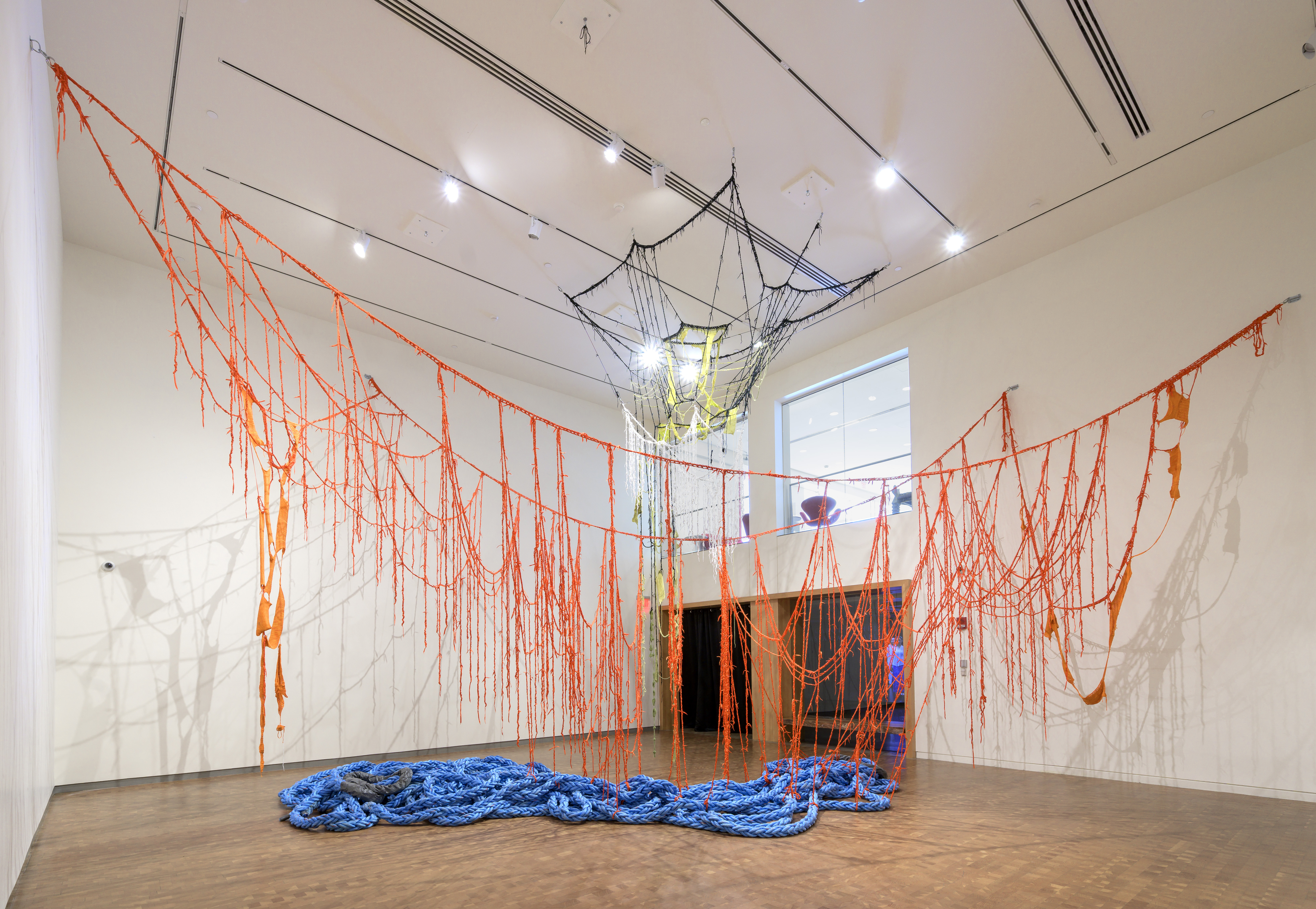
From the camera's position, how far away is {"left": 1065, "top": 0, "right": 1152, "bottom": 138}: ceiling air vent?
3752 mm

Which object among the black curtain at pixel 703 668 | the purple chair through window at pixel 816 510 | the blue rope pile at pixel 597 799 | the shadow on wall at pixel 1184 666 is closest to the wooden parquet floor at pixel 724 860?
the blue rope pile at pixel 597 799

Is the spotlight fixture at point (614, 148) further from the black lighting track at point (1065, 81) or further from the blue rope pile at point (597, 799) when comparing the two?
the blue rope pile at point (597, 799)

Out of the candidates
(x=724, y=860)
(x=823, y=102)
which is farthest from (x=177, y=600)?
(x=823, y=102)

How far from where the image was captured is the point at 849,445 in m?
7.55

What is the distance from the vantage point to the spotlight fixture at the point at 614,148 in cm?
456

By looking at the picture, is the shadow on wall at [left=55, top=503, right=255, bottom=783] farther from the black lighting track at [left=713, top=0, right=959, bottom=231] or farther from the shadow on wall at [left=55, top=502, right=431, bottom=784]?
the black lighting track at [left=713, top=0, right=959, bottom=231]

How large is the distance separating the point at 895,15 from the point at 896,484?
13.4 feet

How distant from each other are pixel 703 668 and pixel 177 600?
5.73m

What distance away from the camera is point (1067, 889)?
2779mm

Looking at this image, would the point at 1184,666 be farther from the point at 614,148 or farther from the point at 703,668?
the point at 703,668

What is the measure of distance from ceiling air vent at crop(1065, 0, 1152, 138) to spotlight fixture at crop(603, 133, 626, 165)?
245cm

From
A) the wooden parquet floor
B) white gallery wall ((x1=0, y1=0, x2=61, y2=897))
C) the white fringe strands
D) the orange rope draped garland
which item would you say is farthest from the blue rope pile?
the white fringe strands

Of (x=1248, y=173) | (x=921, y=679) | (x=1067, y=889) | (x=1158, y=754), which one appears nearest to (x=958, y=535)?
(x=921, y=679)

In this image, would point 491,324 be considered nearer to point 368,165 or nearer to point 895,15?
point 368,165
